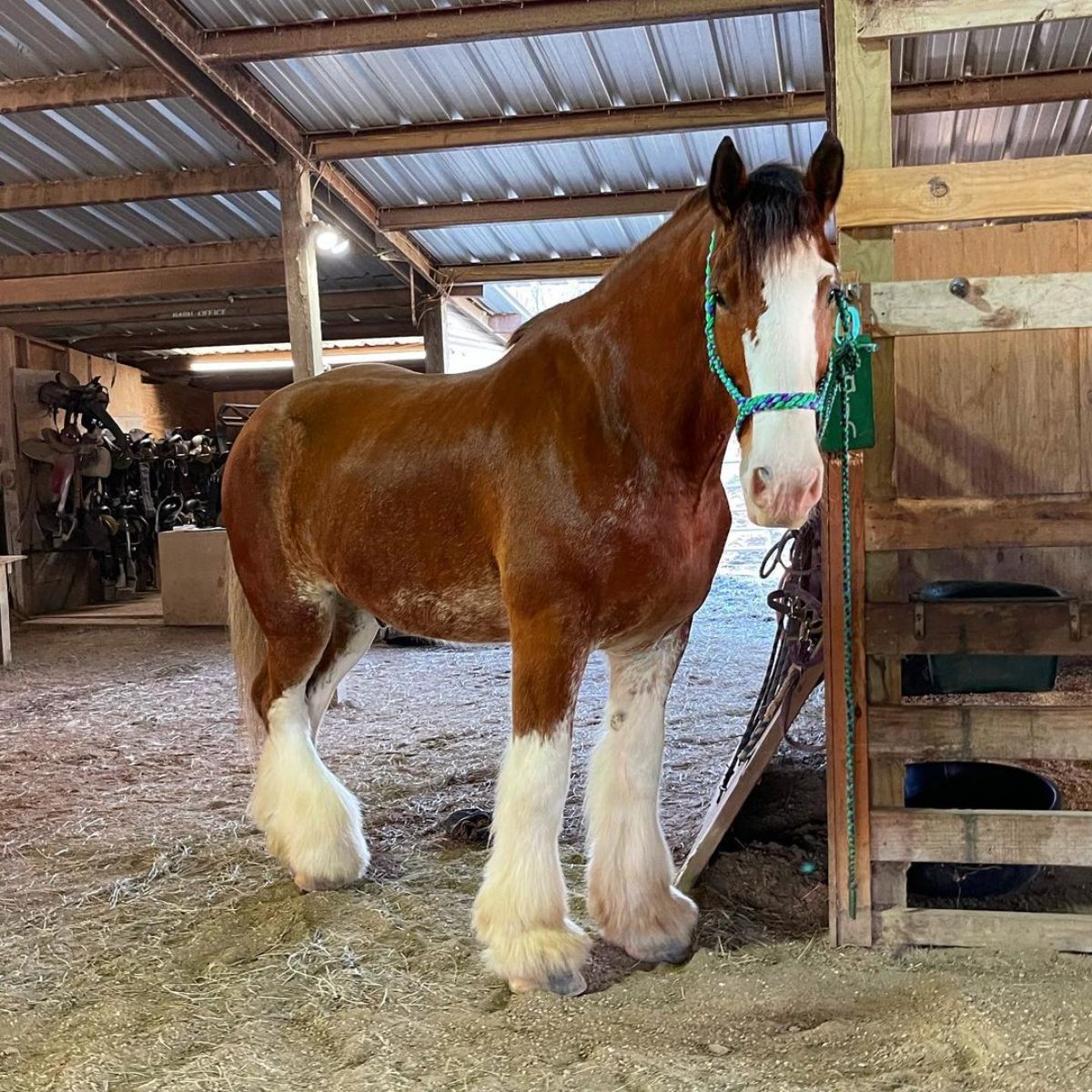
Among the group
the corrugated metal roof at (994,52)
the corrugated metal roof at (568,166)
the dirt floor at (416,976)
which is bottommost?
the dirt floor at (416,976)

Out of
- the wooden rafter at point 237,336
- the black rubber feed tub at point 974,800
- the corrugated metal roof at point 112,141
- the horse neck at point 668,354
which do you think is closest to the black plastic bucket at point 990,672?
the black rubber feed tub at point 974,800

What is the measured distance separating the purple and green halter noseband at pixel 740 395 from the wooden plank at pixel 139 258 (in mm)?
5781

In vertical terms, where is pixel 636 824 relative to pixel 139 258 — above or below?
below

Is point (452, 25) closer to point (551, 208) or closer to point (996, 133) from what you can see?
point (551, 208)

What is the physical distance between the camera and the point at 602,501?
2100mm

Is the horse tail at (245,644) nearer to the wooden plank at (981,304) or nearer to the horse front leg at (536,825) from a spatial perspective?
the horse front leg at (536,825)

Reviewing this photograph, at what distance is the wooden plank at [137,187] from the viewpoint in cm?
578

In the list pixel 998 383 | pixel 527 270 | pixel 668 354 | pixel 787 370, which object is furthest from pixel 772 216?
pixel 527 270

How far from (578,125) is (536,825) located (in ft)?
13.1

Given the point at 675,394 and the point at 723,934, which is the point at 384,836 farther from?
the point at 675,394

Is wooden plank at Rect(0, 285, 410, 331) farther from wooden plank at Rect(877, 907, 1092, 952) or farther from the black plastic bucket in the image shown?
wooden plank at Rect(877, 907, 1092, 952)

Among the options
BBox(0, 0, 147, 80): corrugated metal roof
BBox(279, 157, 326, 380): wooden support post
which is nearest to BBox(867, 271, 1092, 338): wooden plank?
BBox(279, 157, 326, 380): wooden support post

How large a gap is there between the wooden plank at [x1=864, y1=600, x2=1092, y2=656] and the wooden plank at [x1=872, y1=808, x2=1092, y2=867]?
0.37m

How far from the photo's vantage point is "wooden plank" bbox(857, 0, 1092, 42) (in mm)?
2082
